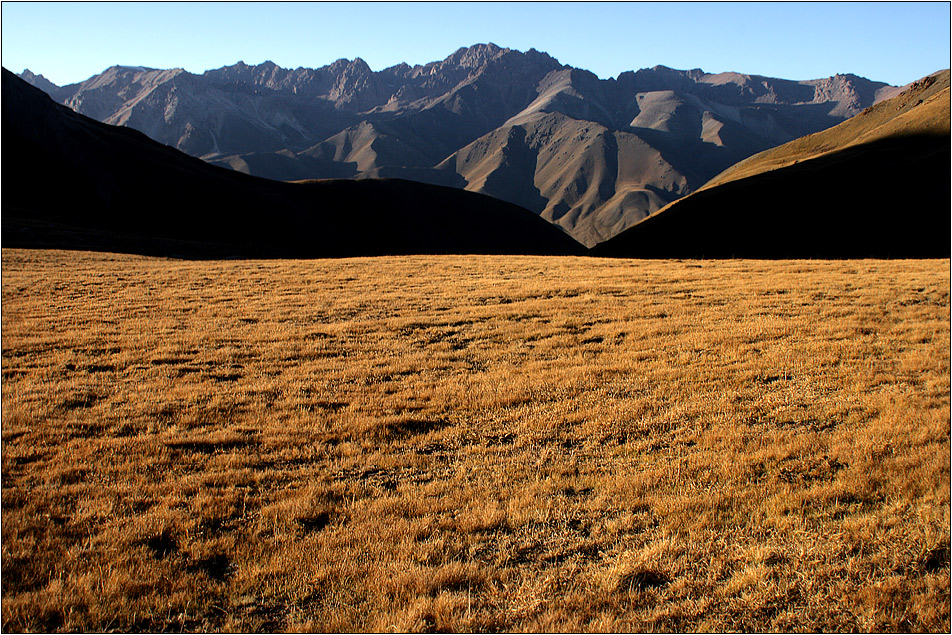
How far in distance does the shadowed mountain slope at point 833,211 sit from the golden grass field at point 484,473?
60.8 metres

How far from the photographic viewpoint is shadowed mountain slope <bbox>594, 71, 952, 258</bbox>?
241ft

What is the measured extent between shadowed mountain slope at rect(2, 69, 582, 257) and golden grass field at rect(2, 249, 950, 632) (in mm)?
37587

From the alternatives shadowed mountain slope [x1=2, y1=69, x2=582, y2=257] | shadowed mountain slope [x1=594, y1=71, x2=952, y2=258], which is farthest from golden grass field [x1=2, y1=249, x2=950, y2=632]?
shadowed mountain slope [x1=594, y1=71, x2=952, y2=258]

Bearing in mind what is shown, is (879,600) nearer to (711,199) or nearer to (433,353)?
(433,353)

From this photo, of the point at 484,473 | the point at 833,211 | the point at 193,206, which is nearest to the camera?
the point at 484,473

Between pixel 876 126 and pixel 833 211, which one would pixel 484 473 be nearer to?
pixel 833 211

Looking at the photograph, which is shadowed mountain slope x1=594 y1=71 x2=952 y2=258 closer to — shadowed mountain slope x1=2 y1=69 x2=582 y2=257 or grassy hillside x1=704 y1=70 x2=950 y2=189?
grassy hillside x1=704 y1=70 x2=950 y2=189

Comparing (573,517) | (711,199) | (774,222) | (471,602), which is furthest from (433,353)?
(711,199)

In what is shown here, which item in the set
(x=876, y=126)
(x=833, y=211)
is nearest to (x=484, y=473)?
(x=833, y=211)

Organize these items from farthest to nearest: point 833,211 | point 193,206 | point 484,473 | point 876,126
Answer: point 876,126 < point 193,206 < point 833,211 < point 484,473

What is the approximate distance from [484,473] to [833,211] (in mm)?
92907

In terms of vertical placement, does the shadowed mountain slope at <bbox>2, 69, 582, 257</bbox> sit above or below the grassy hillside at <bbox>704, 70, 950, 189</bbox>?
below

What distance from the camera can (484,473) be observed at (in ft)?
29.5

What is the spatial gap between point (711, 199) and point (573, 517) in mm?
103450
